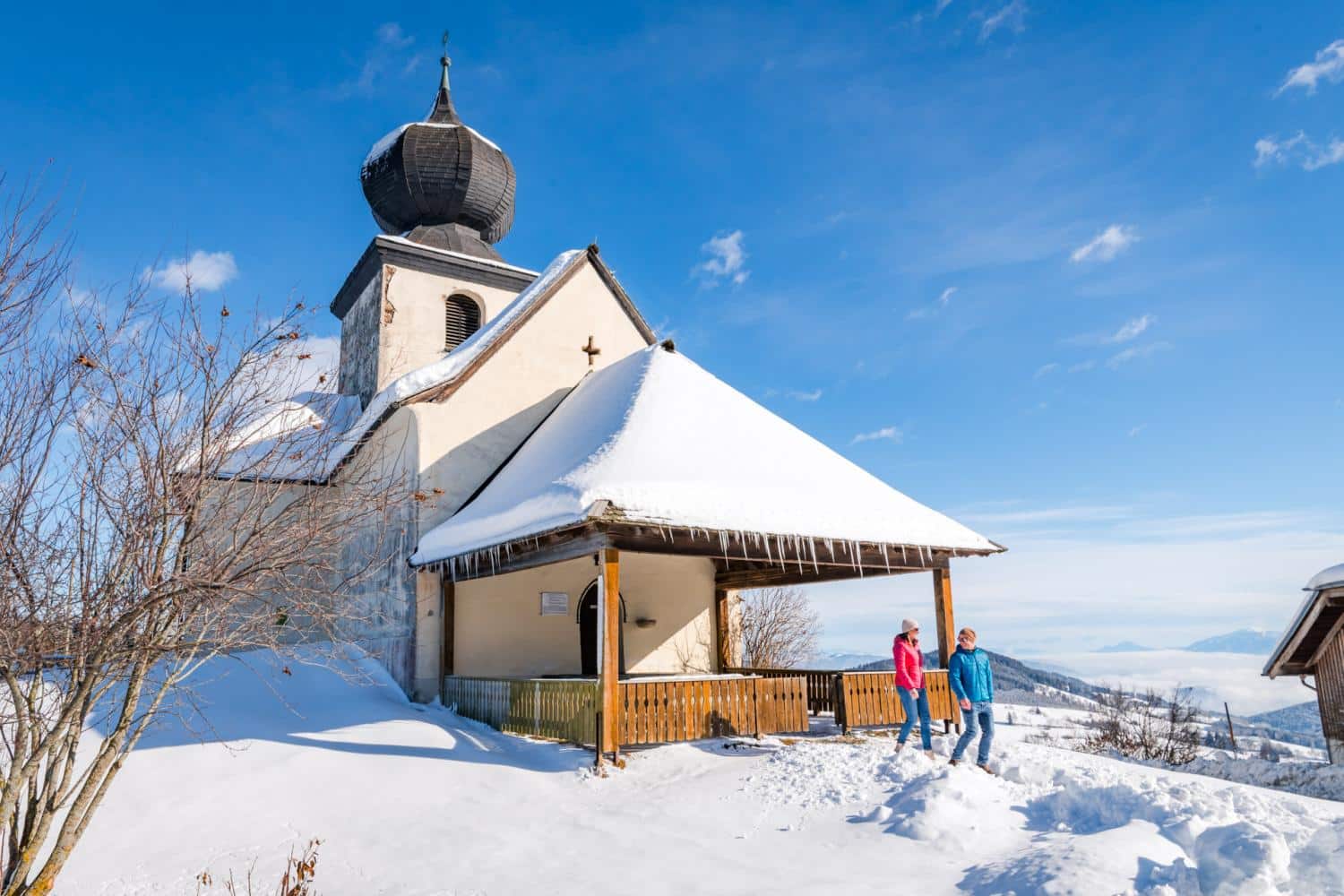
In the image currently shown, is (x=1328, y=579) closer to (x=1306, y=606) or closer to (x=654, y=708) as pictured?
(x=1306, y=606)

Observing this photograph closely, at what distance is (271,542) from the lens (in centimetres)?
584

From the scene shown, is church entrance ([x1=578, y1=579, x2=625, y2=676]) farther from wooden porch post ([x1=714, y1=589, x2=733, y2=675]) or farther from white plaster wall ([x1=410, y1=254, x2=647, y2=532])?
white plaster wall ([x1=410, y1=254, x2=647, y2=532])

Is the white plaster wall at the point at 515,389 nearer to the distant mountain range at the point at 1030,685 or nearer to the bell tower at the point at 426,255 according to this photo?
the bell tower at the point at 426,255

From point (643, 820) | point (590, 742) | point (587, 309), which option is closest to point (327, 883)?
point (643, 820)

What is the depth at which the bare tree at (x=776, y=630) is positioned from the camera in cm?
3219

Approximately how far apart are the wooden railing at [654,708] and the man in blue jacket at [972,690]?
2.56m

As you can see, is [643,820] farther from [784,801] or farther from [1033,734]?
[1033,734]

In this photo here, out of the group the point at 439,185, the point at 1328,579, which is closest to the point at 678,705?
the point at 1328,579

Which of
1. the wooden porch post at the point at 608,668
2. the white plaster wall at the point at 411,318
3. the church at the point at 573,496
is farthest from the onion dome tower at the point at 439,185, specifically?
the wooden porch post at the point at 608,668

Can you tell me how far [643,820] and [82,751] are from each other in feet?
22.3

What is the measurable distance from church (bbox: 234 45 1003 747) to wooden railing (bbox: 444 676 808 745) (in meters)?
0.19

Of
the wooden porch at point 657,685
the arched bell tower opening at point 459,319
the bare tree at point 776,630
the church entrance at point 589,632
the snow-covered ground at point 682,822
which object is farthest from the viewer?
the bare tree at point 776,630

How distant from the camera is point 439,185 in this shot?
22.0 meters

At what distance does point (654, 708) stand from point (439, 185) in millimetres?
15703
